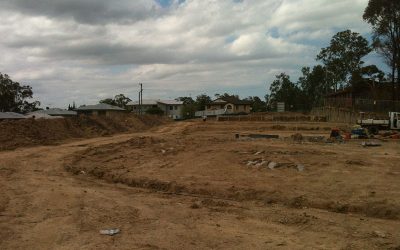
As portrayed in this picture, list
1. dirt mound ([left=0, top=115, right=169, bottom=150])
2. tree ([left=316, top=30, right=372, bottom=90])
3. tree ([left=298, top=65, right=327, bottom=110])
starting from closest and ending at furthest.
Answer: dirt mound ([left=0, top=115, right=169, bottom=150])
tree ([left=316, top=30, right=372, bottom=90])
tree ([left=298, top=65, right=327, bottom=110])

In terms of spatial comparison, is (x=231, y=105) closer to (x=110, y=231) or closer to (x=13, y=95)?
(x=13, y=95)

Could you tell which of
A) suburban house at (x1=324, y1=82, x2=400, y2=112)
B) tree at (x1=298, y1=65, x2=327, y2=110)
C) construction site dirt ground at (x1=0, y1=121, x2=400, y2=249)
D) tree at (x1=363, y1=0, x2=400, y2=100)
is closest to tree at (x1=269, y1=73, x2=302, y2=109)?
tree at (x1=298, y1=65, x2=327, y2=110)

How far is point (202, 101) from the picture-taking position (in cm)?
11000

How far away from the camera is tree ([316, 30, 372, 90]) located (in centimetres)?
7219

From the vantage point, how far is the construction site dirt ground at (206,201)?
8898 millimetres

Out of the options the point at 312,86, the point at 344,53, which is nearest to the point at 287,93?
the point at 312,86

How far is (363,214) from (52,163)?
13.6 m

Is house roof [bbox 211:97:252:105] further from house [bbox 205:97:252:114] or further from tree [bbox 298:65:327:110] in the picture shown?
tree [bbox 298:65:327:110]

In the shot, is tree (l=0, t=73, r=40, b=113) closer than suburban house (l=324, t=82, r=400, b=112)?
No

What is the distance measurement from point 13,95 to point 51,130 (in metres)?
59.2

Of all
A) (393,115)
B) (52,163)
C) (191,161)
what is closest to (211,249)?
(191,161)

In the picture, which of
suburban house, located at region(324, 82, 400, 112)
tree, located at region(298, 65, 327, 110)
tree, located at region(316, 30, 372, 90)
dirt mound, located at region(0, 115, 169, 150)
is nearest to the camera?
dirt mound, located at region(0, 115, 169, 150)

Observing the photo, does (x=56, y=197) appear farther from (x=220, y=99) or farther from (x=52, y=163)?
(x=220, y=99)

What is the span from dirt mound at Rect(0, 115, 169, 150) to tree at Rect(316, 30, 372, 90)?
134 feet
